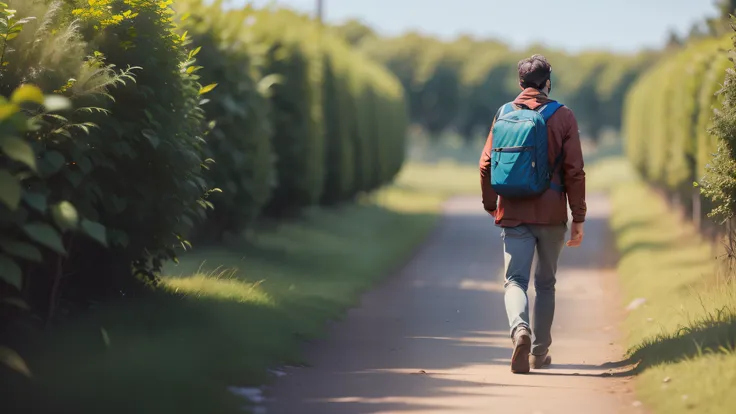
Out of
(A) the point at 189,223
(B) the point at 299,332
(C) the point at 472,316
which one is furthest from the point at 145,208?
(C) the point at 472,316

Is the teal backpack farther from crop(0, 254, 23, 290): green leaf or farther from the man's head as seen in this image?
crop(0, 254, 23, 290): green leaf

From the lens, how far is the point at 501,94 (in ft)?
335

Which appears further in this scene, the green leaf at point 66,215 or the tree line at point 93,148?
the tree line at point 93,148

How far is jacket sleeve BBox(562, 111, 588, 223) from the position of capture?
27.4 ft

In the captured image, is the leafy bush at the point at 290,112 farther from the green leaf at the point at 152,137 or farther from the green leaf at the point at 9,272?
the green leaf at the point at 9,272

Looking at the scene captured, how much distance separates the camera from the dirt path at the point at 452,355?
7266 mm

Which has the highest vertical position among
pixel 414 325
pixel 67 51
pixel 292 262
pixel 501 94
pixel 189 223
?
pixel 67 51

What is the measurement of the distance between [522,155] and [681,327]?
1.92 meters

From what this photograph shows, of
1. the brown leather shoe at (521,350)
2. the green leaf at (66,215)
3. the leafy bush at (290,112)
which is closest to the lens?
the green leaf at (66,215)

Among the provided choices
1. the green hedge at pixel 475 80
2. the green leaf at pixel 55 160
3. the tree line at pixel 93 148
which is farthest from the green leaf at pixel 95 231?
the green hedge at pixel 475 80

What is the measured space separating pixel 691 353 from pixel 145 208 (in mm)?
4025

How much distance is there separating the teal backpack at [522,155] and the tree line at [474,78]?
8797 centimetres

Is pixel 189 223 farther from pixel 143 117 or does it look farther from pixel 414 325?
pixel 414 325

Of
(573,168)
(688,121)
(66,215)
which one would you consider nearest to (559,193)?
(573,168)
